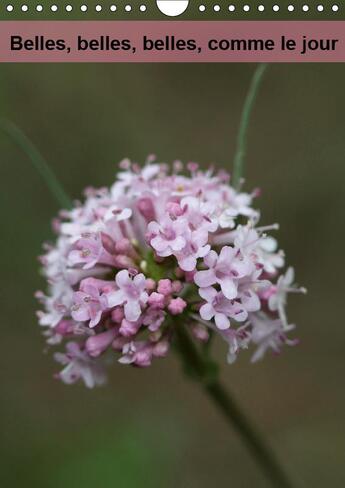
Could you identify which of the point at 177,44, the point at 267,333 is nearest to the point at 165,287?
the point at 267,333

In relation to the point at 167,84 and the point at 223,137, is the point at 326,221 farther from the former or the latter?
the point at 167,84

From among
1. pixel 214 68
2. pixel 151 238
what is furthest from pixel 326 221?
pixel 151 238

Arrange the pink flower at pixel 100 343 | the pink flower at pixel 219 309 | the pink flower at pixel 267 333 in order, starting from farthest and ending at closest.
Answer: the pink flower at pixel 267 333 → the pink flower at pixel 100 343 → the pink flower at pixel 219 309

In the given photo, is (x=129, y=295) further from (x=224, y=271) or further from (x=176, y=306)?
(x=224, y=271)

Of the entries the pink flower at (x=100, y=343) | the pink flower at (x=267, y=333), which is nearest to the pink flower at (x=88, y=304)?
the pink flower at (x=100, y=343)

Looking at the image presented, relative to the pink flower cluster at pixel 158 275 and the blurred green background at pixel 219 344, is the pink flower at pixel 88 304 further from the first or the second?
the blurred green background at pixel 219 344
